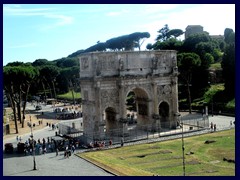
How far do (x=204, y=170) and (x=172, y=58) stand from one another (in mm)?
22432

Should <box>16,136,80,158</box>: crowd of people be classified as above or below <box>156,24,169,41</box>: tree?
below

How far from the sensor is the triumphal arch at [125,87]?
42.7m

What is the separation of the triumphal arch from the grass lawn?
6280mm

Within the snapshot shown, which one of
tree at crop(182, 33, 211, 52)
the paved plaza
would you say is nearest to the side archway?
the paved plaza

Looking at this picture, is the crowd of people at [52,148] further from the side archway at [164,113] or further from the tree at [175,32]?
the tree at [175,32]

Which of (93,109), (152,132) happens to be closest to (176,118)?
(152,132)

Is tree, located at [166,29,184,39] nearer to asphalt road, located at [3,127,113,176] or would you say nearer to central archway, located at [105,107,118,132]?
central archway, located at [105,107,118,132]

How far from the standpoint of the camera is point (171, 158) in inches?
1283

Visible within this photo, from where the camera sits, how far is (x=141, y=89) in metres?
45.8

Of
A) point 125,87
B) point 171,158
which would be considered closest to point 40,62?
point 125,87

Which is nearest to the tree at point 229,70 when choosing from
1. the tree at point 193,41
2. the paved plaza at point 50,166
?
the tree at point 193,41

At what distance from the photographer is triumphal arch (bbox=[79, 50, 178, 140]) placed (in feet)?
140

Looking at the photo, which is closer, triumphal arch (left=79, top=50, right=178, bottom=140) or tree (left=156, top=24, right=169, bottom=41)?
triumphal arch (left=79, top=50, right=178, bottom=140)

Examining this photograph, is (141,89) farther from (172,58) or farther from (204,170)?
(204,170)
